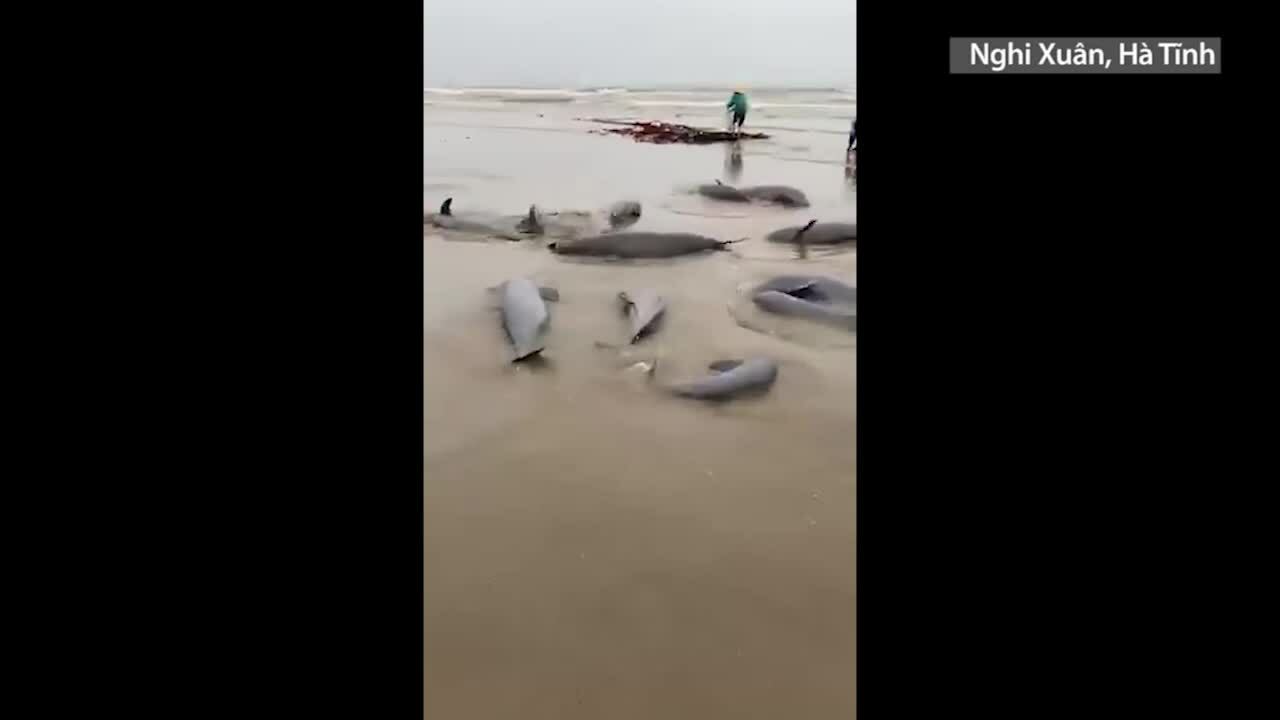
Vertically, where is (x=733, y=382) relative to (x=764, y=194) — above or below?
below

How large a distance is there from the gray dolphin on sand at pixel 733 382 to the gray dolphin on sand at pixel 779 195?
4.75 metres

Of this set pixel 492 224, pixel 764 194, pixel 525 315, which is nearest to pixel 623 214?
pixel 492 224

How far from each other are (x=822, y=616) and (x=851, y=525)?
47cm

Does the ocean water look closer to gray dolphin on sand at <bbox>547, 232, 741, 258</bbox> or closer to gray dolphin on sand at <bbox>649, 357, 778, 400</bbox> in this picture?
gray dolphin on sand at <bbox>547, 232, 741, 258</bbox>

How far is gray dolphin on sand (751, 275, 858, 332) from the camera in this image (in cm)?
464

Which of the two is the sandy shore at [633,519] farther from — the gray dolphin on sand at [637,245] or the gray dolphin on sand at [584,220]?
the gray dolphin on sand at [584,220]

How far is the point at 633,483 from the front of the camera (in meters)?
2.81

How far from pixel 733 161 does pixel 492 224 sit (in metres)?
5.54

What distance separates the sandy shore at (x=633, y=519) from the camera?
6.41 ft

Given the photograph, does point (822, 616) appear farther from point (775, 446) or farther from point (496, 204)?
point (496, 204)

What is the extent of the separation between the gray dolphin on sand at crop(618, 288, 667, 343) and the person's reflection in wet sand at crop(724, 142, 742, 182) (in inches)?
209

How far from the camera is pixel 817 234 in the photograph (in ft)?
21.7

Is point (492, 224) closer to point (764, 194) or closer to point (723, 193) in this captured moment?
point (723, 193)

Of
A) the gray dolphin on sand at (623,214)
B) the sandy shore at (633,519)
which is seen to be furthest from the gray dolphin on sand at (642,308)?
the gray dolphin on sand at (623,214)
